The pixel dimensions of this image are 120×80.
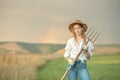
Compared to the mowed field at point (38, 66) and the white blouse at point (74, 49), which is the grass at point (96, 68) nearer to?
the mowed field at point (38, 66)

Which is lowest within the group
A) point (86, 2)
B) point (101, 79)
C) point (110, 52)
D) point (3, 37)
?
point (101, 79)

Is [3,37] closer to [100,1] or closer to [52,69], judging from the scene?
[52,69]

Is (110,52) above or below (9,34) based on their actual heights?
below

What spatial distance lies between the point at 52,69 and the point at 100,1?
115 cm

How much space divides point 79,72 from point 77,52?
252 mm

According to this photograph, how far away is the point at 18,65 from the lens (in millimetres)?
5004

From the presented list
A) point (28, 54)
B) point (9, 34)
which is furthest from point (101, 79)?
point (9, 34)

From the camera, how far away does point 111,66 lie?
16.8ft

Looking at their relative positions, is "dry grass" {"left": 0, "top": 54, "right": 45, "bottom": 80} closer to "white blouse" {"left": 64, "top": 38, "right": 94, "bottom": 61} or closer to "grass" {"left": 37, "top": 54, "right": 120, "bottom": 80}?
"grass" {"left": 37, "top": 54, "right": 120, "bottom": 80}

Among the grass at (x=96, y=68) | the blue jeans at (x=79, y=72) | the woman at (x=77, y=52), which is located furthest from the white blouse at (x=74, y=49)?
the grass at (x=96, y=68)

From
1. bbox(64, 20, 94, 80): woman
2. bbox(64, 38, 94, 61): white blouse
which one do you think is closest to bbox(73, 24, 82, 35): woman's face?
bbox(64, 20, 94, 80): woman

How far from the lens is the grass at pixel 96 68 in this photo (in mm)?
4996

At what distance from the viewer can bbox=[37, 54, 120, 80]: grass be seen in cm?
500

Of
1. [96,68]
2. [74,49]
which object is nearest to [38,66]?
[96,68]
